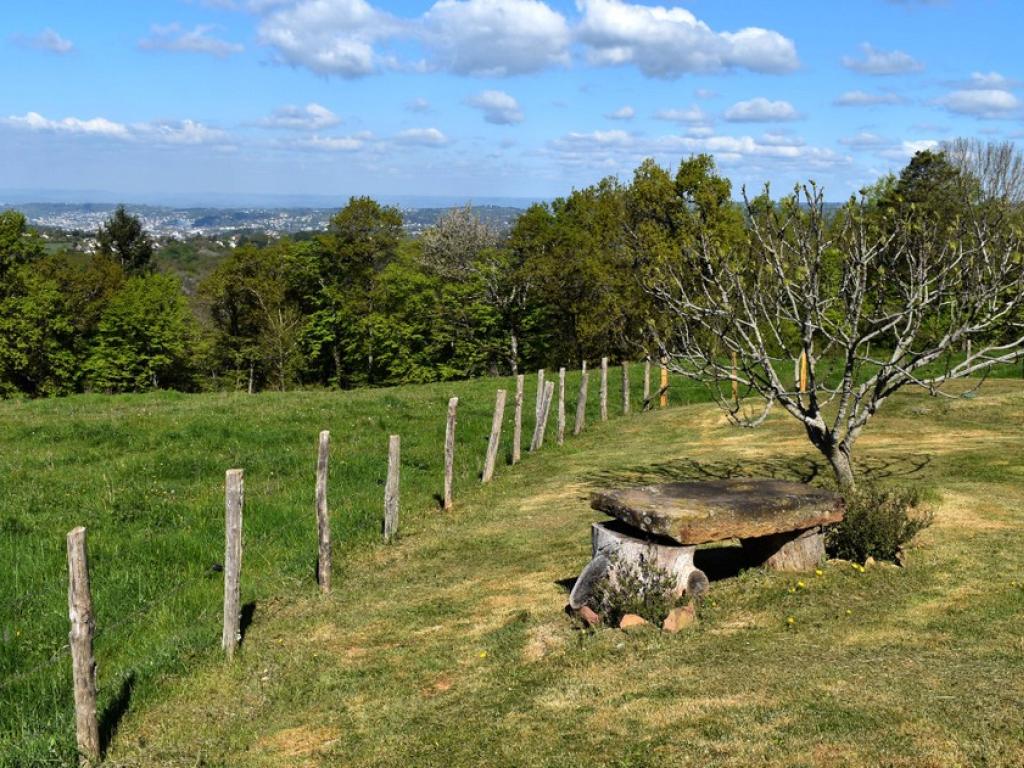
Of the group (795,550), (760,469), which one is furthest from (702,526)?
(760,469)

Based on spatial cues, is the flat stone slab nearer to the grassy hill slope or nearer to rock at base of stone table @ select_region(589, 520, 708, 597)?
rock at base of stone table @ select_region(589, 520, 708, 597)

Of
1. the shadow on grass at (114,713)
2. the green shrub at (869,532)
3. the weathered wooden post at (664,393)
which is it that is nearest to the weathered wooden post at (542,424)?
the weathered wooden post at (664,393)

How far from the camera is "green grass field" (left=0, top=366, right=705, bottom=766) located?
10.8 meters

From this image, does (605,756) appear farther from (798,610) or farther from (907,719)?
(798,610)

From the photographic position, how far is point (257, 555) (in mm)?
15562

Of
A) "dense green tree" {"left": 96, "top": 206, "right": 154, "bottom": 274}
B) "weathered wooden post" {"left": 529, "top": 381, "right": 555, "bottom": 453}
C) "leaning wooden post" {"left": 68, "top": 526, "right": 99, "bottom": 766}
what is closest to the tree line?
"dense green tree" {"left": 96, "top": 206, "right": 154, "bottom": 274}

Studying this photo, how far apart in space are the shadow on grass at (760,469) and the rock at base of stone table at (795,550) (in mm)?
7307

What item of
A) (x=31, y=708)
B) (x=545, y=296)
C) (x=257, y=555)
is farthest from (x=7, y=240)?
(x=31, y=708)

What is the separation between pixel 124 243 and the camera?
8650cm

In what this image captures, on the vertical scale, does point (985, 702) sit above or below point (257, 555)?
above

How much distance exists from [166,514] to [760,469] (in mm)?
13681

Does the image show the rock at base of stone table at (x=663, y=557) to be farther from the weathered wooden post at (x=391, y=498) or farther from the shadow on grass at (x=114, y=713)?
the shadow on grass at (x=114, y=713)

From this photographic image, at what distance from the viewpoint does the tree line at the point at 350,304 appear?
58.2 metres

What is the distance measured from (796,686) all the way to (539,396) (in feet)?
59.3
